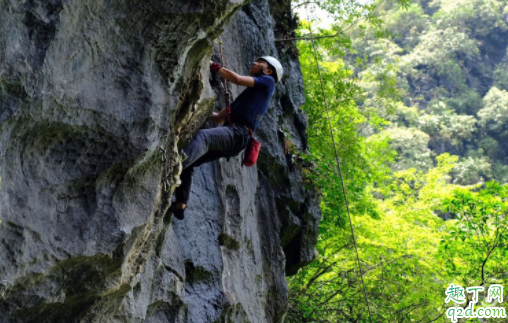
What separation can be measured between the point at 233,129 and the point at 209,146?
32 centimetres

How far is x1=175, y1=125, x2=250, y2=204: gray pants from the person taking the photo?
471cm

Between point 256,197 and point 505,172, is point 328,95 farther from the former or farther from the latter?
point 505,172

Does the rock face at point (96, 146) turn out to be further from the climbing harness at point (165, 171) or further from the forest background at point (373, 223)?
the forest background at point (373, 223)

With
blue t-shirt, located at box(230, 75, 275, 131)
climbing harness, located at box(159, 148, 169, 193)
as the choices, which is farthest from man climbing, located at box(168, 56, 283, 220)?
climbing harness, located at box(159, 148, 169, 193)

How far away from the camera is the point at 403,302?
1034 cm

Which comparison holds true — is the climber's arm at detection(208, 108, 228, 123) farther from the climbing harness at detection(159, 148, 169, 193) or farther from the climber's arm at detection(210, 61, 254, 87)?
the climbing harness at detection(159, 148, 169, 193)

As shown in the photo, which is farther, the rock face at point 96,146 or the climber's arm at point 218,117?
the climber's arm at point 218,117

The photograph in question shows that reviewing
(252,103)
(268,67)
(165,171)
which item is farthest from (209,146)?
(268,67)

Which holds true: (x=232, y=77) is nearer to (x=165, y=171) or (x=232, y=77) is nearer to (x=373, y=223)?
(x=165, y=171)

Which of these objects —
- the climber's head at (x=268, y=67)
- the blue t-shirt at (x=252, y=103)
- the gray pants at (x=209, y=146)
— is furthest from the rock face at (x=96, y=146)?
the climber's head at (x=268, y=67)

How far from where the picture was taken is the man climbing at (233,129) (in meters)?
4.76

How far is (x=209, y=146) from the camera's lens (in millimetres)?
4836

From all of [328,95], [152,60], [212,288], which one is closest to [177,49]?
[152,60]

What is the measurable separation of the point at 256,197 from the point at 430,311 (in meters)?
5.00
